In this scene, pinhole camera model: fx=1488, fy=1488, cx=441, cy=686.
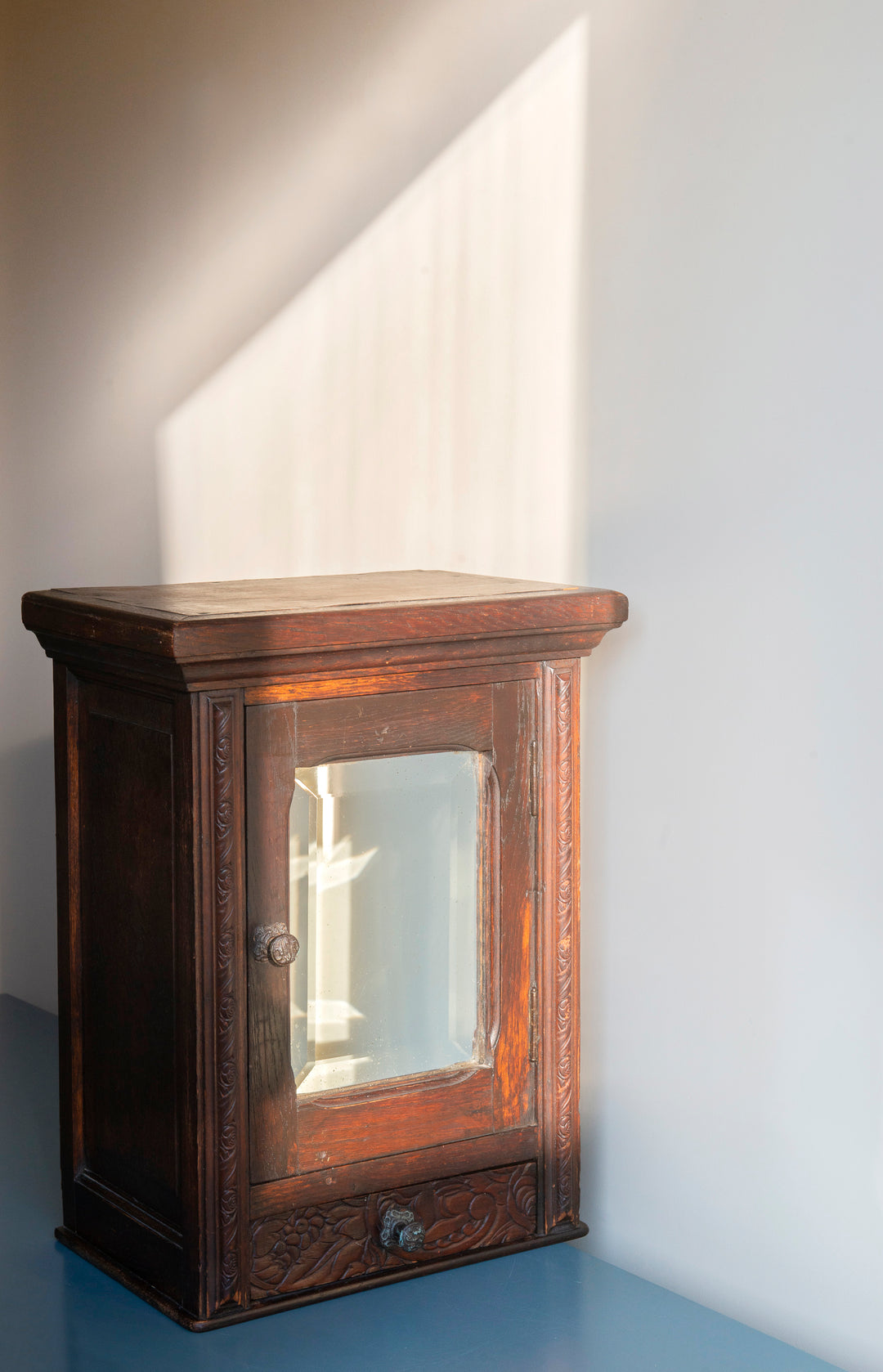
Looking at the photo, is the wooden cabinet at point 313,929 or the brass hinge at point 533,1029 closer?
the wooden cabinet at point 313,929

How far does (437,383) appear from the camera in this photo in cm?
225

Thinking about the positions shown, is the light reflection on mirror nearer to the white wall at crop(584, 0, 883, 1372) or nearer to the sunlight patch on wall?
the white wall at crop(584, 0, 883, 1372)

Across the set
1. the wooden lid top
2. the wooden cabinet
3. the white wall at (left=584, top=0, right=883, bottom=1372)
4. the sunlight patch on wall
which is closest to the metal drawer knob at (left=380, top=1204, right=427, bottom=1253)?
the wooden cabinet

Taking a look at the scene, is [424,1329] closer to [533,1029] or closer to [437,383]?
[533,1029]

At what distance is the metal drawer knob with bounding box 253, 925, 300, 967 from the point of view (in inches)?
66.9

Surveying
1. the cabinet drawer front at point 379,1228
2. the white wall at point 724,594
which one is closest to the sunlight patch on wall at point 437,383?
the white wall at point 724,594

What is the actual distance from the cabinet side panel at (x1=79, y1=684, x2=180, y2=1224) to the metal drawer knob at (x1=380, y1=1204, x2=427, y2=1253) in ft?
0.85

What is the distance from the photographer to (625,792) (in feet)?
6.49

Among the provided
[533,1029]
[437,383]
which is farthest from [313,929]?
[437,383]

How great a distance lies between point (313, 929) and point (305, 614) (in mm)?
386

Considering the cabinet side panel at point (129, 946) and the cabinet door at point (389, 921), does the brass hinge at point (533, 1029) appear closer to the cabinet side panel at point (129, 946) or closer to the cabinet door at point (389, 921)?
the cabinet door at point (389, 921)

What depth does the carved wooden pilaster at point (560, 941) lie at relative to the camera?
189cm

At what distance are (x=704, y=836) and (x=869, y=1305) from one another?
0.57m

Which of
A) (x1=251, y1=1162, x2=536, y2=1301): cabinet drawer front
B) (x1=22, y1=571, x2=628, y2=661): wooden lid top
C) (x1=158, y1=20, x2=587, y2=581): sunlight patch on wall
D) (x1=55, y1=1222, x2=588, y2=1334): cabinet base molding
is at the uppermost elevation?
(x1=158, y1=20, x2=587, y2=581): sunlight patch on wall
